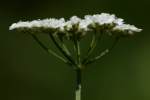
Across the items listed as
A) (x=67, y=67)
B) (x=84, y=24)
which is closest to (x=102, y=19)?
(x=84, y=24)

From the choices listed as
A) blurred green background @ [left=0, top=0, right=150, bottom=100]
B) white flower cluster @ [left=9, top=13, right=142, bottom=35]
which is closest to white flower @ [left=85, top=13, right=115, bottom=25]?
white flower cluster @ [left=9, top=13, right=142, bottom=35]

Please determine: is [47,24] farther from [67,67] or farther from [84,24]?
[67,67]

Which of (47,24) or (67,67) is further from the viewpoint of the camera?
(67,67)

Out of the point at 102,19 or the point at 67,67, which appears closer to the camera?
the point at 102,19

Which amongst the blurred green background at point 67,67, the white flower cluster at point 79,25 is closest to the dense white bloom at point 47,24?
the white flower cluster at point 79,25

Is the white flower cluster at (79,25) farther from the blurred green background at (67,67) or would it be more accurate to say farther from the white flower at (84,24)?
the blurred green background at (67,67)

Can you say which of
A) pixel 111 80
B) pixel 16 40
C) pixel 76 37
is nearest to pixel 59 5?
pixel 16 40

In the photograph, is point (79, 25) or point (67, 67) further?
point (67, 67)

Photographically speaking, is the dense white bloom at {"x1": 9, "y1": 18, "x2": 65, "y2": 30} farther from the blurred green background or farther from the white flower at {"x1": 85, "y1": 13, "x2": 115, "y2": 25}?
the blurred green background

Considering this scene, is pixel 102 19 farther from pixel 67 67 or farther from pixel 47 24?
pixel 67 67
